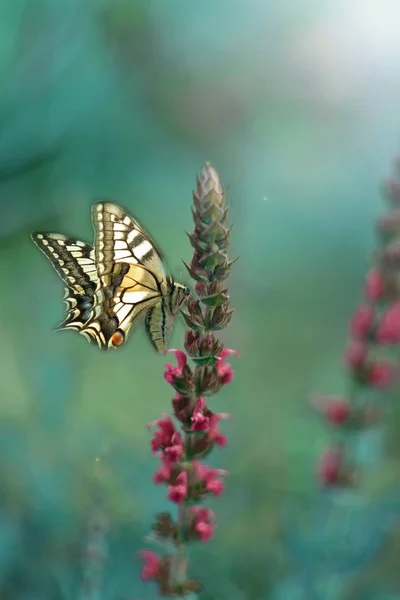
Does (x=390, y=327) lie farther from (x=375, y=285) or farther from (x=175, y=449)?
(x=175, y=449)

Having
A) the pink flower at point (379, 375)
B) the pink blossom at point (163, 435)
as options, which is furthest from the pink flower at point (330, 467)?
the pink blossom at point (163, 435)

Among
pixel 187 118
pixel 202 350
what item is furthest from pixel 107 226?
pixel 187 118

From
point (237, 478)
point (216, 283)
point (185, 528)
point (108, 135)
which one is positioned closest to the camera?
point (216, 283)

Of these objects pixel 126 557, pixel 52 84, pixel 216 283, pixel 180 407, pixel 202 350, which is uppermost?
pixel 52 84

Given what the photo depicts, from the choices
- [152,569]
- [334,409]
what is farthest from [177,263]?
[152,569]

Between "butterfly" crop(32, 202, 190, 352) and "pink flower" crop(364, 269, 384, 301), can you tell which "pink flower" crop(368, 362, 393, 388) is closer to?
"pink flower" crop(364, 269, 384, 301)

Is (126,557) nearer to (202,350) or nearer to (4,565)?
(4,565)
